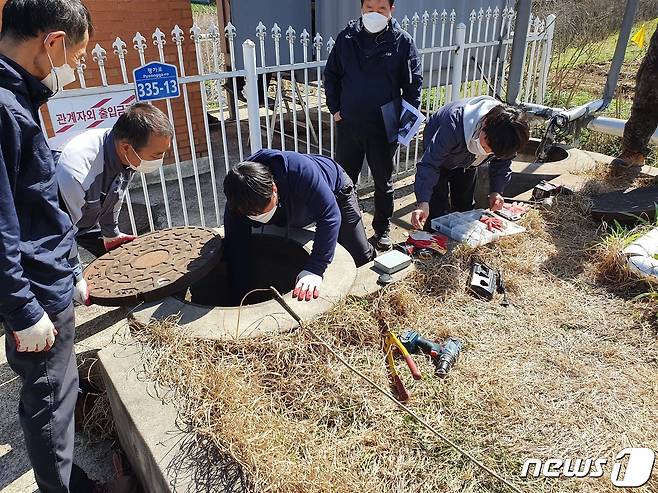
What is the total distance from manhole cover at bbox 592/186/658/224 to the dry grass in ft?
3.12

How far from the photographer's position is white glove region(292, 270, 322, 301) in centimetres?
239

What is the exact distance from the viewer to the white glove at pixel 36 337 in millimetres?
1602

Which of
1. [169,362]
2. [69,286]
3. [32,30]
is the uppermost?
[32,30]

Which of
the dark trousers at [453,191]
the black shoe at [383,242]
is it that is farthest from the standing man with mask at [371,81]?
the dark trousers at [453,191]

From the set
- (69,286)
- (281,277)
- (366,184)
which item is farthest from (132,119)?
(366,184)

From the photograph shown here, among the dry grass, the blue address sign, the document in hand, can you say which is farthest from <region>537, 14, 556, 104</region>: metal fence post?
the blue address sign

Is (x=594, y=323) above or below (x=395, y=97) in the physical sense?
below

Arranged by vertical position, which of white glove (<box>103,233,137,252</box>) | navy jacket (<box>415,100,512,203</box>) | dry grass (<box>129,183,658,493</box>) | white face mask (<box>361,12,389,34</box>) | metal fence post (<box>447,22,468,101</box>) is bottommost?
dry grass (<box>129,183,658,493</box>)

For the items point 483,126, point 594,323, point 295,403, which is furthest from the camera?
point 483,126

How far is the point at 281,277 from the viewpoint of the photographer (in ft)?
10.4

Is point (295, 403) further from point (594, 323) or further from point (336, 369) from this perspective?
point (594, 323)

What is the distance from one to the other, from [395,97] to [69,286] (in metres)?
2.92

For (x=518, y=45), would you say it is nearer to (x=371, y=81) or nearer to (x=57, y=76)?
(x=371, y=81)

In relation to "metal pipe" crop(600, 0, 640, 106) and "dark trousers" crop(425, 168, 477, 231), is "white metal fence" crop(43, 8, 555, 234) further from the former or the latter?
"dark trousers" crop(425, 168, 477, 231)
